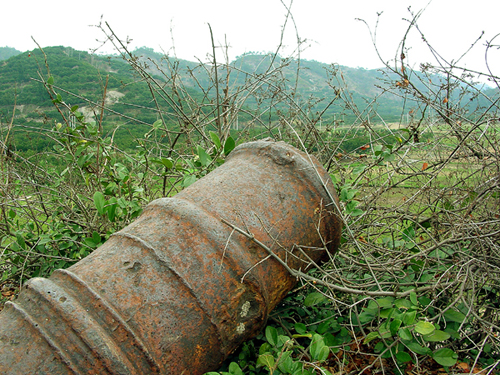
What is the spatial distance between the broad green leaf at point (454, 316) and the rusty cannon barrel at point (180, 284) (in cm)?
90

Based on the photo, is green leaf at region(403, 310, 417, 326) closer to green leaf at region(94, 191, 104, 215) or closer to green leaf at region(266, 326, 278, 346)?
green leaf at region(266, 326, 278, 346)

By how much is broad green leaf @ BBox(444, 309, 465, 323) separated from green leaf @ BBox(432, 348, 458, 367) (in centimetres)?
22

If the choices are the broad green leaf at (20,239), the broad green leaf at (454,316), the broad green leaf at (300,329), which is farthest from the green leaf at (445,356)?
the broad green leaf at (20,239)

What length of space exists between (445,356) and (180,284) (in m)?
1.51

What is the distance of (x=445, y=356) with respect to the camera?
192 centimetres

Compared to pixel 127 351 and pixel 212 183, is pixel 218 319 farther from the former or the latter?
pixel 212 183

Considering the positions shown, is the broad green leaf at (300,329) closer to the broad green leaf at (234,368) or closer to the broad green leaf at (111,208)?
the broad green leaf at (234,368)

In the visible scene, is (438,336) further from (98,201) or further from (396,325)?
(98,201)

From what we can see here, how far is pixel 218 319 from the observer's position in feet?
5.24

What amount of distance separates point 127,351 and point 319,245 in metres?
1.27

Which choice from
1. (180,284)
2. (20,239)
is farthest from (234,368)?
(20,239)

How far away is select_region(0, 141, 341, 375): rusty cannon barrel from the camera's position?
133 cm

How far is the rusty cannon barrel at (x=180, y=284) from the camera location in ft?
4.38

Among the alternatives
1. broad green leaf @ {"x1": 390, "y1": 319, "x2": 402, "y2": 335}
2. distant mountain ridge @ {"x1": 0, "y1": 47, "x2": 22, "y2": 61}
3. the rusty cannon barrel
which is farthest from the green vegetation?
distant mountain ridge @ {"x1": 0, "y1": 47, "x2": 22, "y2": 61}
